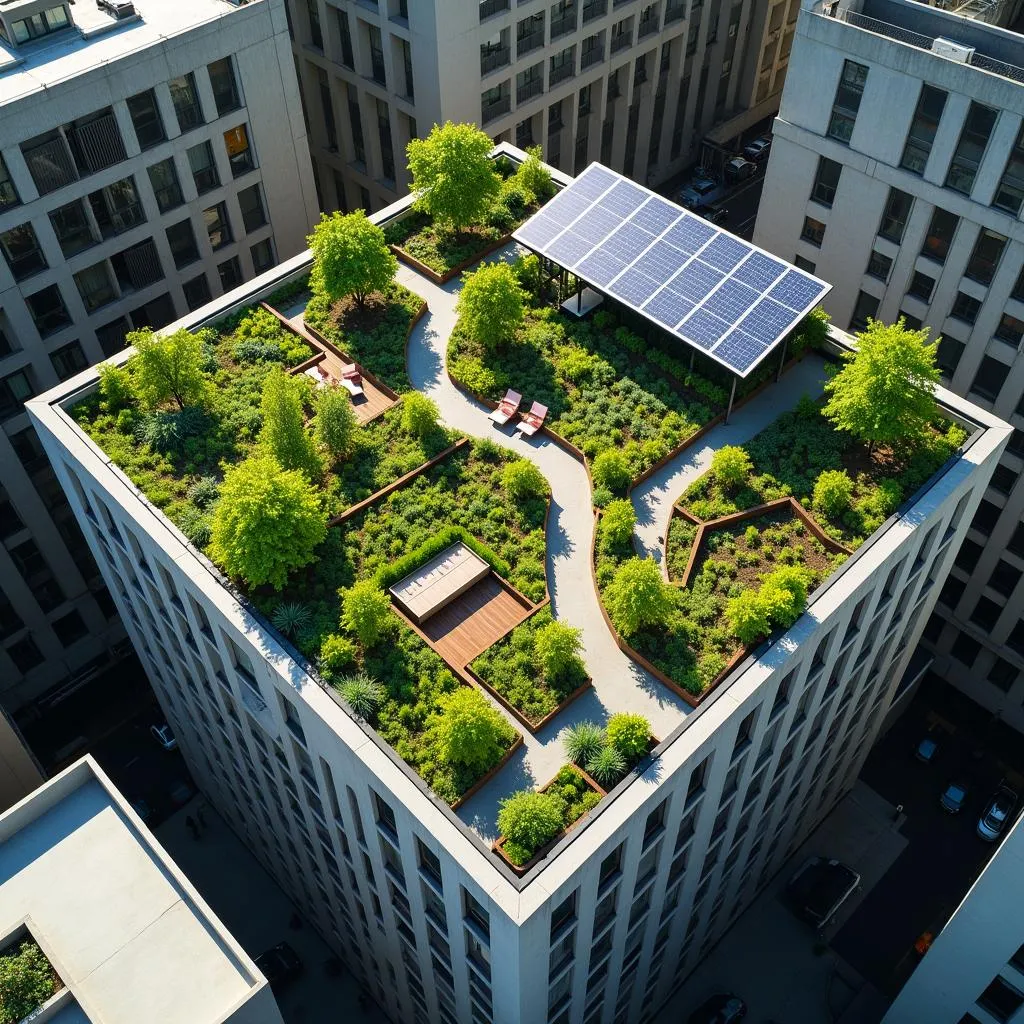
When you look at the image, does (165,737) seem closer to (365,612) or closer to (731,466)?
(365,612)

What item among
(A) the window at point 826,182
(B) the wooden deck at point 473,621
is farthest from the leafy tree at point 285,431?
(A) the window at point 826,182

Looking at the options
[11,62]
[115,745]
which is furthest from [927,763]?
[11,62]

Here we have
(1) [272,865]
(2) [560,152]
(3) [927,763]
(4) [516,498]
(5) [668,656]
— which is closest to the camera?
(5) [668,656]

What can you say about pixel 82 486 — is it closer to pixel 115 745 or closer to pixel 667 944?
pixel 115 745

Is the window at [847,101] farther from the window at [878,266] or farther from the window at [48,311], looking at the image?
the window at [48,311]

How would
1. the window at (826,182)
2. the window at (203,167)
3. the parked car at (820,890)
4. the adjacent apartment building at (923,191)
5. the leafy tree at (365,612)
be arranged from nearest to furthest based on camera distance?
the leafy tree at (365,612)
the adjacent apartment building at (923,191)
the window at (826,182)
the window at (203,167)
the parked car at (820,890)

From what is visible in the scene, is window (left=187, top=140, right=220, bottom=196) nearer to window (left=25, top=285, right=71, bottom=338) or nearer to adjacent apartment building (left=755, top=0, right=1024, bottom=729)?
window (left=25, top=285, right=71, bottom=338)
